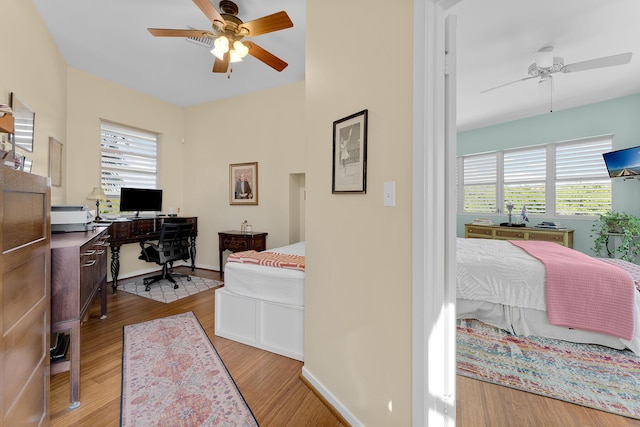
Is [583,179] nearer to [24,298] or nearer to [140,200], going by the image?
[24,298]

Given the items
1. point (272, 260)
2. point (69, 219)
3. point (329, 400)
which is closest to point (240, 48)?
point (272, 260)

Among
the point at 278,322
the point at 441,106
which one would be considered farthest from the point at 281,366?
the point at 441,106

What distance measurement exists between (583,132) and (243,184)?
558 centimetres

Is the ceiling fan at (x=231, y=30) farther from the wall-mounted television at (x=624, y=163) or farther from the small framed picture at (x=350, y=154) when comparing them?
the wall-mounted television at (x=624, y=163)

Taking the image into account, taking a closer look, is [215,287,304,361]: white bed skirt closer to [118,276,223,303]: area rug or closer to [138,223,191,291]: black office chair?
[118,276,223,303]: area rug

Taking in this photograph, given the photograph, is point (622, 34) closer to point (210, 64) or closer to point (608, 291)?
point (608, 291)

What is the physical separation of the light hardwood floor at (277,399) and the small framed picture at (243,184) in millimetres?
2698

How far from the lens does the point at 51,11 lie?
258cm

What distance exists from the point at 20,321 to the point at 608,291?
359cm

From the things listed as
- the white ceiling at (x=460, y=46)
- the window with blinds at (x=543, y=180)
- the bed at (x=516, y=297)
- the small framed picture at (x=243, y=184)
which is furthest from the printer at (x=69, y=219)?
the window with blinds at (x=543, y=180)

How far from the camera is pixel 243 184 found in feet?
15.3

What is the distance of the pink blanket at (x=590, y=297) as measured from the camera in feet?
6.78

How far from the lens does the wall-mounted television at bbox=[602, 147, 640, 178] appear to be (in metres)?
3.53

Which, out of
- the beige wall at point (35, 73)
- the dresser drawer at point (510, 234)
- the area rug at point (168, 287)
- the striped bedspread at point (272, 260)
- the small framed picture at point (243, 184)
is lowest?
the area rug at point (168, 287)
